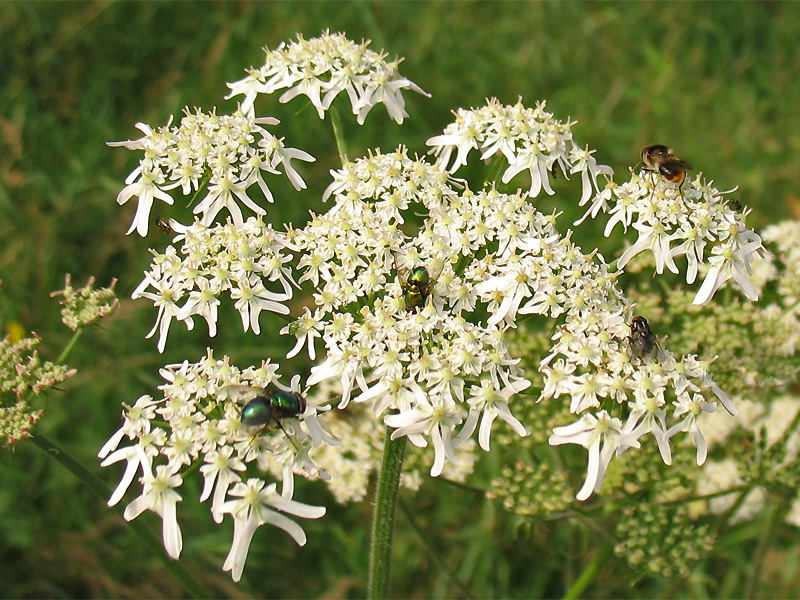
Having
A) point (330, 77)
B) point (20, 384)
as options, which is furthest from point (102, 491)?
Answer: point (330, 77)

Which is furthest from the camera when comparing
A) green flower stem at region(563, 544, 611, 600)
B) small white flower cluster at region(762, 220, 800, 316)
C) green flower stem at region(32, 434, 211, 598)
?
small white flower cluster at region(762, 220, 800, 316)

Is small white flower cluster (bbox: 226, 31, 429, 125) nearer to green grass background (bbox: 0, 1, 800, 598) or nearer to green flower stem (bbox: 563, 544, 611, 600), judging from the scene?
green grass background (bbox: 0, 1, 800, 598)

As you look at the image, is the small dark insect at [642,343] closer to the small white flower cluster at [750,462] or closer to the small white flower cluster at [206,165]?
the small white flower cluster at [750,462]

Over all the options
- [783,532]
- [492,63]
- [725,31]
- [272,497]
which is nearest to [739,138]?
[725,31]

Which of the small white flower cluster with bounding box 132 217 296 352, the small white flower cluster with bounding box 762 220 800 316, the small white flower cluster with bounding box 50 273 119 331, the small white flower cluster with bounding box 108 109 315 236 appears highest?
the small white flower cluster with bounding box 762 220 800 316

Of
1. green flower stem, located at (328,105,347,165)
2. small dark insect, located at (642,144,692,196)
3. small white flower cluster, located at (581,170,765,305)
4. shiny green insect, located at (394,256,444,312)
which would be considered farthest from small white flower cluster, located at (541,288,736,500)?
green flower stem, located at (328,105,347,165)

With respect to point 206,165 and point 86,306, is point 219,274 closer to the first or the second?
point 206,165

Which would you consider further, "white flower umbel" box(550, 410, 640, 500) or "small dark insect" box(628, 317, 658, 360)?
"small dark insect" box(628, 317, 658, 360)

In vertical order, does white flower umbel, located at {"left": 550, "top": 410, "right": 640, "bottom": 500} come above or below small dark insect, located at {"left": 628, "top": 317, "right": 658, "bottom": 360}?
below
